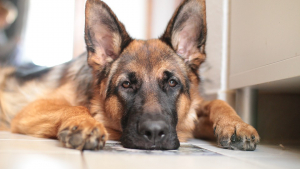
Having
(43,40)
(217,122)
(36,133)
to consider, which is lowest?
(36,133)

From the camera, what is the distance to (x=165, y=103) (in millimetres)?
2031

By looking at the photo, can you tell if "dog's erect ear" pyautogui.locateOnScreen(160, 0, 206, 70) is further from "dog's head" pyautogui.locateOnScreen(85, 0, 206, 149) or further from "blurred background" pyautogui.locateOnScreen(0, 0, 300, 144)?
"blurred background" pyautogui.locateOnScreen(0, 0, 300, 144)

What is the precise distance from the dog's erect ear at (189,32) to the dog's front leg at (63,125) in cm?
99

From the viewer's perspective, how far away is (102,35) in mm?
2480

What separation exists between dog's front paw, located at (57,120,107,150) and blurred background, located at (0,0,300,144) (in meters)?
1.47

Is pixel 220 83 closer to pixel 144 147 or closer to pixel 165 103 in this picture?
pixel 165 103

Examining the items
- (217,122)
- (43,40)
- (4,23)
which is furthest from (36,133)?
(43,40)

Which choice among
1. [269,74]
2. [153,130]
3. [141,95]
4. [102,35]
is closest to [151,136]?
[153,130]

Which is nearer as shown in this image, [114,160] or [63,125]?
[114,160]

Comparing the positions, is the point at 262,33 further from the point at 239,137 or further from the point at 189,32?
the point at 239,137

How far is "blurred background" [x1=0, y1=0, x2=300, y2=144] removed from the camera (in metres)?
2.29

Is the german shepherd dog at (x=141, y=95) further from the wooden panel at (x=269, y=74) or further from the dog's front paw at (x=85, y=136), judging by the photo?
the wooden panel at (x=269, y=74)

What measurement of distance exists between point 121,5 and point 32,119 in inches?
157

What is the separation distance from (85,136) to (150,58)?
0.93m
